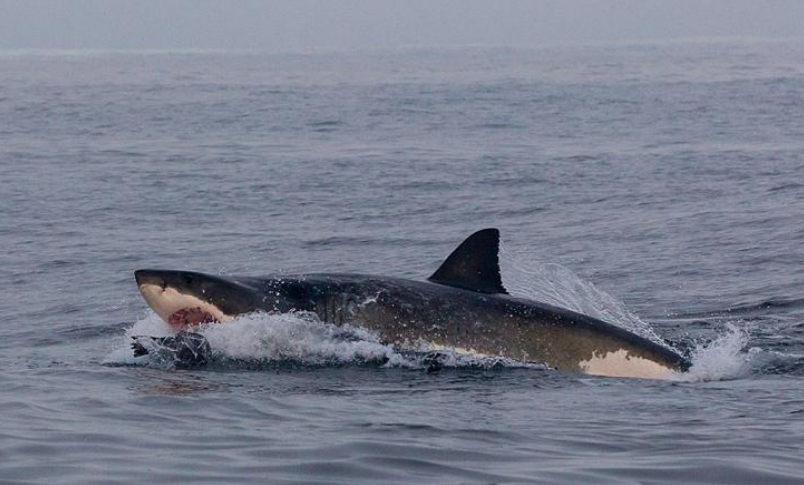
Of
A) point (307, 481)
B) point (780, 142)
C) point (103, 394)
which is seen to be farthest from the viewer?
point (780, 142)

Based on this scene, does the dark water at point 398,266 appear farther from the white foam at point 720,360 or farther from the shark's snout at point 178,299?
the shark's snout at point 178,299

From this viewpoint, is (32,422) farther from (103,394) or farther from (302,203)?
(302,203)

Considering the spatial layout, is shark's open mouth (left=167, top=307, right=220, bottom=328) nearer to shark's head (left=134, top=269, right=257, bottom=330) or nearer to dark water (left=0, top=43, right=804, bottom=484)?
shark's head (left=134, top=269, right=257, bottom=330)

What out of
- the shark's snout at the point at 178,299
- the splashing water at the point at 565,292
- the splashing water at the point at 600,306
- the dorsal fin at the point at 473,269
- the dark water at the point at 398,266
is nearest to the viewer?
the dark water at the point at 398,266

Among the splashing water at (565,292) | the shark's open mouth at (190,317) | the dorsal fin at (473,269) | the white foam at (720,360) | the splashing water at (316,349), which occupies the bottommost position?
the splashing water at (565,292)

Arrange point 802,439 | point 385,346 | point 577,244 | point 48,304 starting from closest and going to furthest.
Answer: point 802,439, point 385,346, point 48,304, point 577,244

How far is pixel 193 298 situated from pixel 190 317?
0.16 m

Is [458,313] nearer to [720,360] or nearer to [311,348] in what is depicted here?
[311,348]

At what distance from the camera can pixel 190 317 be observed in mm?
11703

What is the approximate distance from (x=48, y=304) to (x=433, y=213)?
8.45 m

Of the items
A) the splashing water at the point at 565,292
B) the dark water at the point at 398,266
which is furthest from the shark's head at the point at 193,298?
the splashing water at the point at 565,292

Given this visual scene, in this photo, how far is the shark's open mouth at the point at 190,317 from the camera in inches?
459

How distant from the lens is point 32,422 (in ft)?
30.4

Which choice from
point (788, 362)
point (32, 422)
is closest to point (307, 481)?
point (32, 422)
